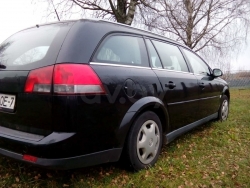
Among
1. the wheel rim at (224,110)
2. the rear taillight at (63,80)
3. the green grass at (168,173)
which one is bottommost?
the green grass at (168,173)

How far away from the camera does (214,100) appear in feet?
13.7

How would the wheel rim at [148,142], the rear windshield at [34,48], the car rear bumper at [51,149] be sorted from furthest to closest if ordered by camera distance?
the wheel rim at [148,142] < the rear windshield at [34,48] < the car rear bumper at [51,149]

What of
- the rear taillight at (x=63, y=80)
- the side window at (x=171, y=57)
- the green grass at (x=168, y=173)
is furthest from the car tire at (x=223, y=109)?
the rear taillight at (x=63, y=80)

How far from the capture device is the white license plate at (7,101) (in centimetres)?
189

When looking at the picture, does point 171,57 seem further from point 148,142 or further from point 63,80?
point 63,80

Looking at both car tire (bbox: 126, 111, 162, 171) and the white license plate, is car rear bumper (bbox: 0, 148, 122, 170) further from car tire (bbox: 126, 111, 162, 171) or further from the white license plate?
the white license plate

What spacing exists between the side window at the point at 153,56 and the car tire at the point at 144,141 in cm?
62

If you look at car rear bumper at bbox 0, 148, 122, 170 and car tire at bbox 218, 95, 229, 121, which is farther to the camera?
car tire at bbox 218, 95, 229, 121

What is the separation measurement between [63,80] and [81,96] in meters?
0.19

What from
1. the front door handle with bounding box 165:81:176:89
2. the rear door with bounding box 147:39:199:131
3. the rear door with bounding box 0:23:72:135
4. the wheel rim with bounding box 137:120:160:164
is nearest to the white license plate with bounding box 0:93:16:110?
the rear door with bounding box 0:23:72:135

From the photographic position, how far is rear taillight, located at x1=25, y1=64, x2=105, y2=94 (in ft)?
5.63

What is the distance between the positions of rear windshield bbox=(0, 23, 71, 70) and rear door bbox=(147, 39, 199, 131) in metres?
1.17

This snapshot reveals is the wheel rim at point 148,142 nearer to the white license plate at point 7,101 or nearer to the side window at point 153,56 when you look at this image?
the side window at point 153,56

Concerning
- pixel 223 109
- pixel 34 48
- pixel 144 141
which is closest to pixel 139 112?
pixel 144 141
